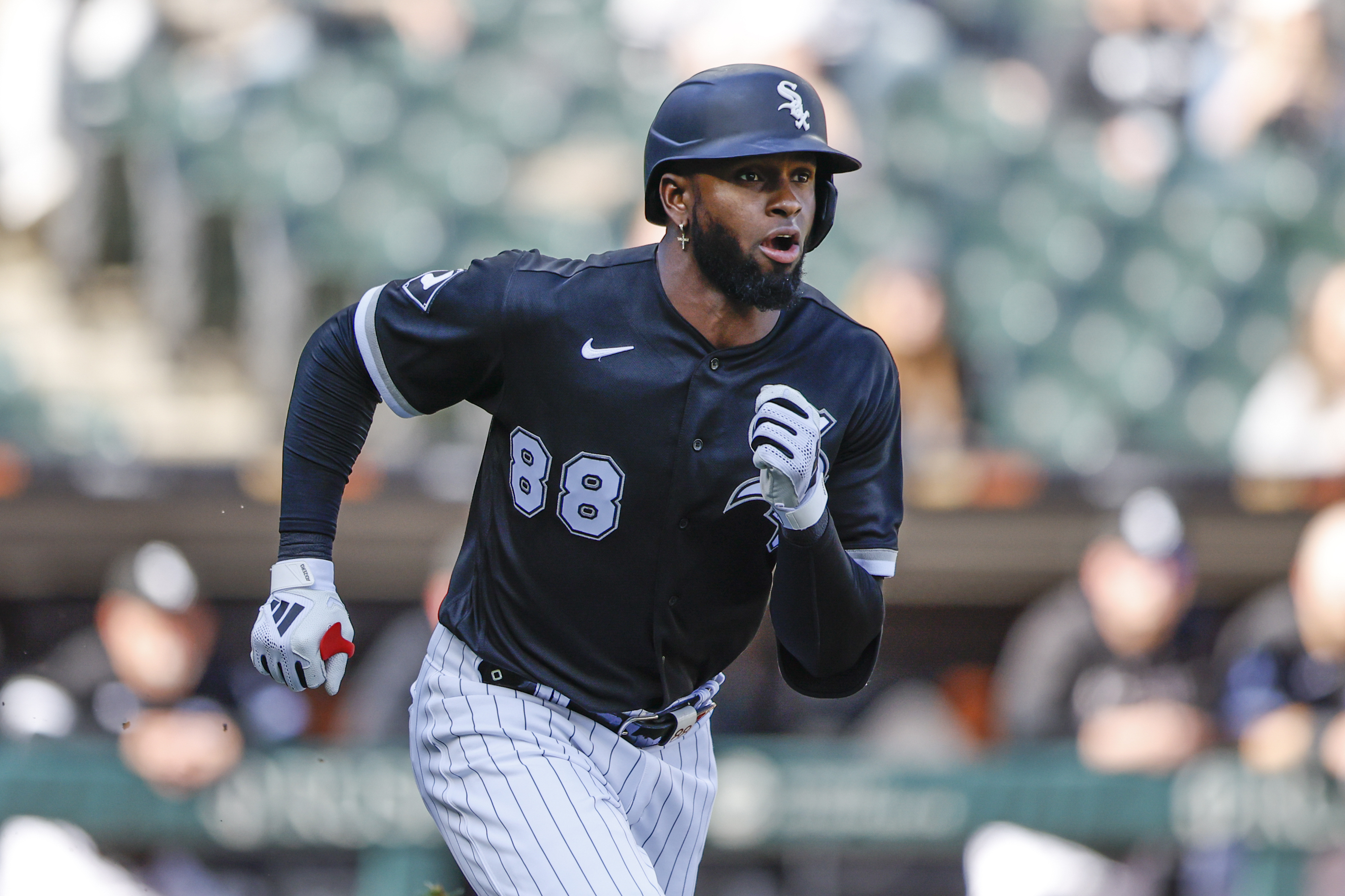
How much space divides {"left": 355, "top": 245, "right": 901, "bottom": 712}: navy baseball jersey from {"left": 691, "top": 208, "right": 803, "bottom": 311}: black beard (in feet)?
0.31

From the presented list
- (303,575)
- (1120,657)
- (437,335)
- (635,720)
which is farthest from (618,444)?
(1120,657)

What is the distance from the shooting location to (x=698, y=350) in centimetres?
219

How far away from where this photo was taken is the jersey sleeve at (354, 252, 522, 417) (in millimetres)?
2211

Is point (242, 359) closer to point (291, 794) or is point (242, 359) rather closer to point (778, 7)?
point (291, 794)

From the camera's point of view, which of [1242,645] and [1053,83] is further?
[1053,83]

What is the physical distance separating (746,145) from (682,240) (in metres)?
0.20

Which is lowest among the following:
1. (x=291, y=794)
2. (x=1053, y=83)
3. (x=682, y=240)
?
(x=291, y=794)

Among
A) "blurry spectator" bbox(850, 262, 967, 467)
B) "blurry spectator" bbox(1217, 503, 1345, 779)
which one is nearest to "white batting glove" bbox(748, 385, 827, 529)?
"blurry spectator" bbox(1217, 503, 1345, 779)

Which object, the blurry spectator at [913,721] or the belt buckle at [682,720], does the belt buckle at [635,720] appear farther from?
the blurry spectator at [913,721]

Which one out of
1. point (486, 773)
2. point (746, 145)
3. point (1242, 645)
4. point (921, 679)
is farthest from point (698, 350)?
point (1242, 645)

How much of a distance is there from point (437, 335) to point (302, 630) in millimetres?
453

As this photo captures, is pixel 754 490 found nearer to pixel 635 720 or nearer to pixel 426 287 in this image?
pixel 635 720

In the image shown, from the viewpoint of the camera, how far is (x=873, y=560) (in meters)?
2.22

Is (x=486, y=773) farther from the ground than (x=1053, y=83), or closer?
closer
